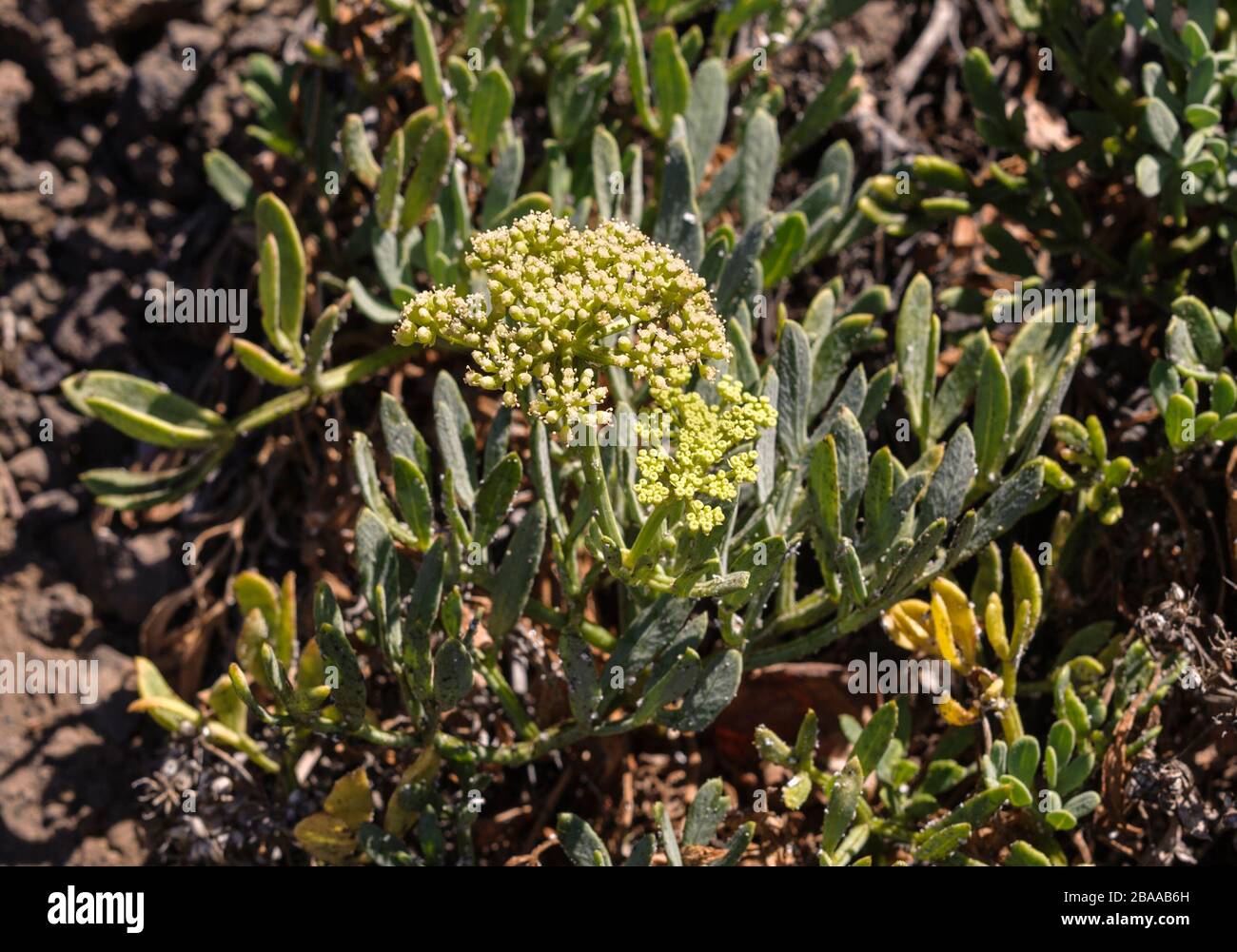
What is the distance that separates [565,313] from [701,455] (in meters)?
0.29

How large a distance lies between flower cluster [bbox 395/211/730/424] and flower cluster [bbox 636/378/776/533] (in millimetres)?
65

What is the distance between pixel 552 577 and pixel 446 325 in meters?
0.93

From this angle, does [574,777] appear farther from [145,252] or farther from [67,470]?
[145,252]

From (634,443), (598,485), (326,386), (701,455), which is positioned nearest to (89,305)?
(326,386)

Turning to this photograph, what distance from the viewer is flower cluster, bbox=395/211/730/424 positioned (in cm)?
189

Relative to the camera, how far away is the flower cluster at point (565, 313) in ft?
6.20

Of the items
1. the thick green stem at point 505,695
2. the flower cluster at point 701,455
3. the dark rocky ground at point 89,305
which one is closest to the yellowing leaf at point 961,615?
the flower cluster at point 701,455

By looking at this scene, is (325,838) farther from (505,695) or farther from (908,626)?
(908,626)

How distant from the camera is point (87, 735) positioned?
2.96 m

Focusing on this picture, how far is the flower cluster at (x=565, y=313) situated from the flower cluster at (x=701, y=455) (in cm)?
7

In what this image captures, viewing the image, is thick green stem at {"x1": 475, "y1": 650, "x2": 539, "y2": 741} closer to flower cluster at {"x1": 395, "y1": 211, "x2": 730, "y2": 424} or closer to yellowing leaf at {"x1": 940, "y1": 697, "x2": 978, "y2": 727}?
flower cluster at {"x1": 395, "y1": 211, "x2": 730, "y2": 424}

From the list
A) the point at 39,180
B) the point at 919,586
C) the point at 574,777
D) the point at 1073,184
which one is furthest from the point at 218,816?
the point at 1073,184

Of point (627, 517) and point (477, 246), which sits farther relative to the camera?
point (627, 517)

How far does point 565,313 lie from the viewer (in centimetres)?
188
